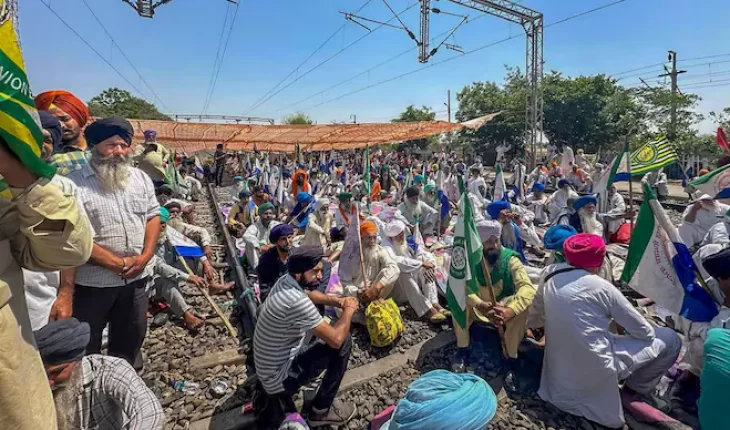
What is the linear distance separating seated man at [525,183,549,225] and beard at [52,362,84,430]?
1040 cm

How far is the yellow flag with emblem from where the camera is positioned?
87 cm

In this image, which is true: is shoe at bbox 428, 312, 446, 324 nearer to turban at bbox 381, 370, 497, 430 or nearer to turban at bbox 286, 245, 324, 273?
turban at bbox 286, 245, 324, 273

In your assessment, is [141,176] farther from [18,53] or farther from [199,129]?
[199,129]

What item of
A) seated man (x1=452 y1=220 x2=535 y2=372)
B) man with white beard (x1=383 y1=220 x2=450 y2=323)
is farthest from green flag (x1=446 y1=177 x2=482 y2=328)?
man with white beard (x1=383 y1=220 x2=450 y2=323)

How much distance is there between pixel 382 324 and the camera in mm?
4160

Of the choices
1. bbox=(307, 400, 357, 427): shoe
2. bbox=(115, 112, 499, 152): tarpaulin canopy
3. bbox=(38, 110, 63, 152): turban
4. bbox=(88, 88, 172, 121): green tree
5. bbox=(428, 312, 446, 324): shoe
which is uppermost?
bbox=(88, 88, 172, 121): green tree

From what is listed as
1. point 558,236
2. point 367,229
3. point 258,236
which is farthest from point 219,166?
point 558,236

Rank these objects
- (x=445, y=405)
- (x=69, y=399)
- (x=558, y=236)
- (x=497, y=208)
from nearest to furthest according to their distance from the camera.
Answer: (x=445, y=405) < (x=69, y=399) < (x=558, y=236) < (x=497, y=208)

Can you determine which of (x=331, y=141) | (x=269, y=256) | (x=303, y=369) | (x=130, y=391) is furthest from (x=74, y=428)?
(x=331, y=141)

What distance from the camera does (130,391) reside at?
1915 mm

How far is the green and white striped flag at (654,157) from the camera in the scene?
6.21 meters

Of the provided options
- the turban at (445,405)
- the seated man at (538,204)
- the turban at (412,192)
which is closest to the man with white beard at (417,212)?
the turban at (412,192)

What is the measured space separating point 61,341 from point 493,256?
352 cm

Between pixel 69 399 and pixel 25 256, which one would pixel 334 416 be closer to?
pixel 69 399
